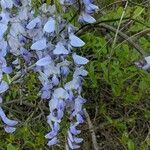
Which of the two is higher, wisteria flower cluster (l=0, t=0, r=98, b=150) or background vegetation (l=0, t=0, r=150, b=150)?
wisteria flower cluster (l=0, t=0, r=98, b=150)

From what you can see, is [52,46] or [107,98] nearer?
[52,46]

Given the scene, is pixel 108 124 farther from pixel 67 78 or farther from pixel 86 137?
pixel 67 78

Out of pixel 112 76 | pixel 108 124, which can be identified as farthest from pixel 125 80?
pixel 108 124

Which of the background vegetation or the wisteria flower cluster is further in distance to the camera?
the background vegetation

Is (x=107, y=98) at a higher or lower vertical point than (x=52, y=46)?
lower
